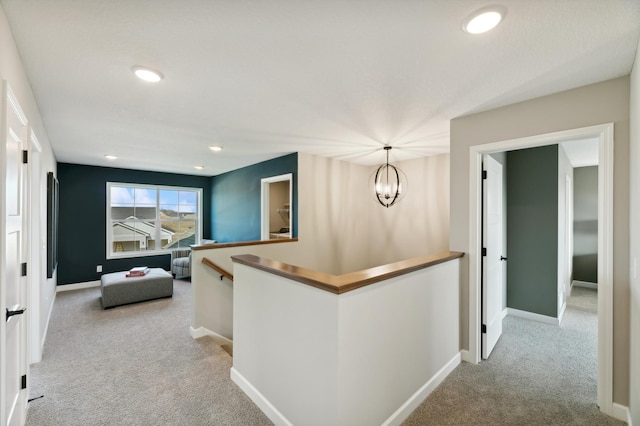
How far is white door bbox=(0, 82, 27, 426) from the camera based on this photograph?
1404 mm

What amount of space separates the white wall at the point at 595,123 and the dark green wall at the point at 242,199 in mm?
2513

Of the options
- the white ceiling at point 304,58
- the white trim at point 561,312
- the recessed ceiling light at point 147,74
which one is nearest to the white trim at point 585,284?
the white trim at point 561,312

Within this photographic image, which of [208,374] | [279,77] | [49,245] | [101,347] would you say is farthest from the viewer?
[49,245]

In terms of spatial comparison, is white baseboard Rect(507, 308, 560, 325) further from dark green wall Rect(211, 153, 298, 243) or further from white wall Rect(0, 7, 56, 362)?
white wall Rect(0, 7, 56, 362)

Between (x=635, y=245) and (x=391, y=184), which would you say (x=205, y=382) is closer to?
(x=635, y=245)

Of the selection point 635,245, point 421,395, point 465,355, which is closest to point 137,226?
point 421,395

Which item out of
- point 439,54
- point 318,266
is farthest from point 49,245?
point 439,54

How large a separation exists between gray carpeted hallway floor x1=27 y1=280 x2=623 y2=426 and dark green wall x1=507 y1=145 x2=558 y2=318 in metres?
0.41

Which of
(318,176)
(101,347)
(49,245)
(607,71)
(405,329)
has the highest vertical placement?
(607,71)

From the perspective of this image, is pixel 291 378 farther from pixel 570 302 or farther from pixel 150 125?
pixel 570 302

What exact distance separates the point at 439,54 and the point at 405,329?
5.97 ft

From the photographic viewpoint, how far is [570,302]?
4422mm

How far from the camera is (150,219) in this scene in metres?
6.45

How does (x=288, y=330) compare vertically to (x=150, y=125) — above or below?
below
